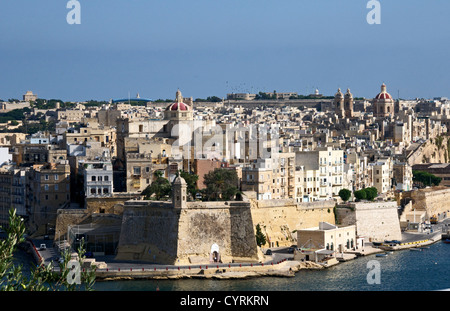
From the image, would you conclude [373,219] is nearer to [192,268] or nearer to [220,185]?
[220,185]

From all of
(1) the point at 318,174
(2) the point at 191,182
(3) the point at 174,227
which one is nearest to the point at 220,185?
(2) the point at 191,182

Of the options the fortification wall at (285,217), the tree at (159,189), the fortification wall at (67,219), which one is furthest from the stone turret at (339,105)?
the fortification wall at (67,219)

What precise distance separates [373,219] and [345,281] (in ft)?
27.2

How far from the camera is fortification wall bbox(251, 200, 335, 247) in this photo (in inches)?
1243

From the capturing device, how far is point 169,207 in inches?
1123

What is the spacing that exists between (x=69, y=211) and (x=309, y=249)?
804cm

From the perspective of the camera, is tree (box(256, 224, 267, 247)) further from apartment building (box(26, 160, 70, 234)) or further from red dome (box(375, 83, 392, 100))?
red dome (box(375, 83, 392, 100))

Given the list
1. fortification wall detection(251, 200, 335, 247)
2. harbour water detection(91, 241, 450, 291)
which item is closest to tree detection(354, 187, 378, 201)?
fortification wall detection(251, 200, 335, 247)

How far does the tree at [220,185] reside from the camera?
30.8 m

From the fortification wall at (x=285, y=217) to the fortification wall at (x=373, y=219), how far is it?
70 centimetres

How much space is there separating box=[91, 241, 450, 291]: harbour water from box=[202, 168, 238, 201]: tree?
148 inches

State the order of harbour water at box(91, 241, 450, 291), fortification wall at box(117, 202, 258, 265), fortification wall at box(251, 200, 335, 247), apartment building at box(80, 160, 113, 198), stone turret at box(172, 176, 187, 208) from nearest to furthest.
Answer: harbour water at box(91, 241, 450, 291) < stone turret at box(172, 176, 187, 208) < fortification wall at box(117, 202, 258, 265) < fortification wall at box(251, 200, 335, 247) < apartment building at box(80, 160, 113, 198)

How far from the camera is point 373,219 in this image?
35062 millimetres

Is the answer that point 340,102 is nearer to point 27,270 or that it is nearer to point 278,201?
point 278,201
